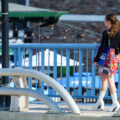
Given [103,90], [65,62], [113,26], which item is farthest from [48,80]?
[65,62]

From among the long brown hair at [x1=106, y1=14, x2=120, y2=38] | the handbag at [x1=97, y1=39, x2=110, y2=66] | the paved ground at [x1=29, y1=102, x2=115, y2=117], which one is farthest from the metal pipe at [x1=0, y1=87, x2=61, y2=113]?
the long brown hair at [x1=106, y1=14, x2=120, y2=38]

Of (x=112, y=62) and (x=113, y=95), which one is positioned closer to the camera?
(x=112, y=62)

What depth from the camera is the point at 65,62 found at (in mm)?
7910

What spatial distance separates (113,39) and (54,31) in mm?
15597

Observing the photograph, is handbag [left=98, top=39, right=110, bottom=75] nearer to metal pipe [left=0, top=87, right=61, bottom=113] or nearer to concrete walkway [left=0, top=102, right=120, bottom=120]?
concrete walkway [left=0, top=102, right=120, bottom=120]

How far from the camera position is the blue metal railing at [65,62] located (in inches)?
307

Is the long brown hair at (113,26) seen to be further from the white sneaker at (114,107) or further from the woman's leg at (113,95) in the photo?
the white sneaker at (114,107)

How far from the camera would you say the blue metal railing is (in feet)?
25.6

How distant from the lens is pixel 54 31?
22594 millimetres

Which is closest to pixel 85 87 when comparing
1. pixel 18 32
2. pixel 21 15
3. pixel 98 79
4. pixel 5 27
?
pixel 98 79

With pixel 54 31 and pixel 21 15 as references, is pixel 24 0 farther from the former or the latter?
pixel 21 15

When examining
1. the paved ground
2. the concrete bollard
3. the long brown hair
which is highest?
the long brown hair

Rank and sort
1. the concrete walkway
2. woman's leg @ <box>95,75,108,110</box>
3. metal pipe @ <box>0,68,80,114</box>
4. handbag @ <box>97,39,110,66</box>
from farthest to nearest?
woman's leg @ <box>95,75,108,110</box>, handbag @ <box>97,39,110,66</box>, the concrete walkway, metal pipe @ <box>0,68,80,114</box>

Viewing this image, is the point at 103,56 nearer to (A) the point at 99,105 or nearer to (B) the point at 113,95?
(B) the point at 113,95
